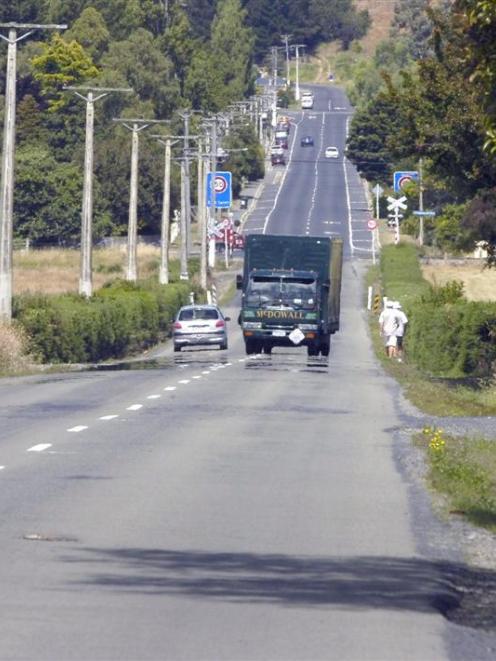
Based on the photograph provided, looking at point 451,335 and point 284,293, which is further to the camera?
point 284,293

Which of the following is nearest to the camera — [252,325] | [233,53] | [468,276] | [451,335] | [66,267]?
[451,335]

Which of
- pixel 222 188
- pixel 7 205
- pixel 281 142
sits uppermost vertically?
pixel 281 142

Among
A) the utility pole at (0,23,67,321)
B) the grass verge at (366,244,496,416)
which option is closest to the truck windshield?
the grass verge at (366,244,496,416)

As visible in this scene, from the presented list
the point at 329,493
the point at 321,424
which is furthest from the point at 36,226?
the point at 329,493

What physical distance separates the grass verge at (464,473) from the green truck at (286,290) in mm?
25148

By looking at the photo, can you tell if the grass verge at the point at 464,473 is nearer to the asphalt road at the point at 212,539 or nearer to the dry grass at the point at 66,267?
the asphalt road at the point at 212,539

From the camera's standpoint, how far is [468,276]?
300 ft

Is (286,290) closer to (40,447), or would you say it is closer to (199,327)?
(199,327)

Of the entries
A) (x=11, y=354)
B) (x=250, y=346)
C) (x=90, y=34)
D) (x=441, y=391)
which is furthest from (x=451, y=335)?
(x=90, y=34)

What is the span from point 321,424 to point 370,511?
8.98m

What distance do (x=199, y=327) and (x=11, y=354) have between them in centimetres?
1608

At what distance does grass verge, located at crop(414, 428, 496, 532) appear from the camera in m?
14.2

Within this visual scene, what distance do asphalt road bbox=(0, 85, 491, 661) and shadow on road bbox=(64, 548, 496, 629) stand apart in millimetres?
20

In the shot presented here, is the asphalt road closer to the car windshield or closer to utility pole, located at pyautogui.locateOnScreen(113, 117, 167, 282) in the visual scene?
the car windshield
